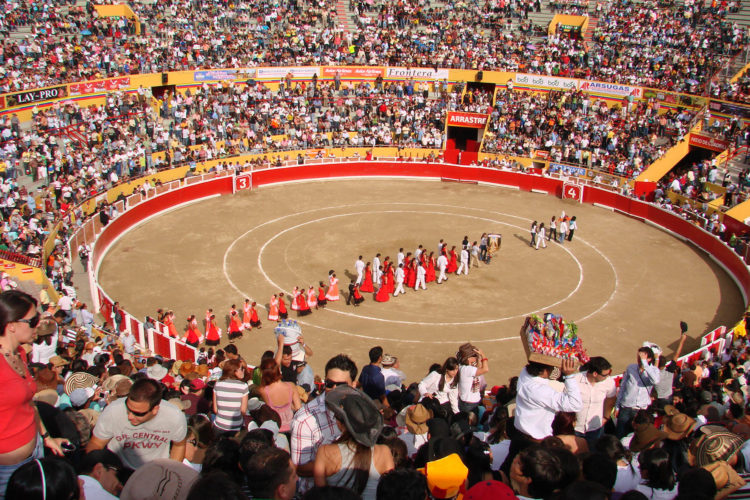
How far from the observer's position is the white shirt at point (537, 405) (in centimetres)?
755

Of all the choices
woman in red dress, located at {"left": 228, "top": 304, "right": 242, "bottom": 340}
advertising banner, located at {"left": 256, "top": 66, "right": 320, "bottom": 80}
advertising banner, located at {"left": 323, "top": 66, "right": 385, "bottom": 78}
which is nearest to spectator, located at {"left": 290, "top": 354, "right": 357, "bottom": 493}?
woman in red dress, located at {"left": 228, "top": 304, "right": 242, "bottom": 340}

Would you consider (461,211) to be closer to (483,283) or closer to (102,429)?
(483,283)

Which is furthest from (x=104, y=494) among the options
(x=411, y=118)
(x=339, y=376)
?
(x=411, y=118)

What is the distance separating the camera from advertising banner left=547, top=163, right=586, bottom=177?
38494 millimetres

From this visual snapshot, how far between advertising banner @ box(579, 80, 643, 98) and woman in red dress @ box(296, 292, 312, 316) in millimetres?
30342

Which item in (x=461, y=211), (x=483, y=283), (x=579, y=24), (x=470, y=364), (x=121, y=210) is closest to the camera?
(x=470, y=364)

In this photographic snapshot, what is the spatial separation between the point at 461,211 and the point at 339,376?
26861mm

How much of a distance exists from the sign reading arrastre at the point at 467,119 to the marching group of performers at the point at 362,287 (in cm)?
Result: 1904

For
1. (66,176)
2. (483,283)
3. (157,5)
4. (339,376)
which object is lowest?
(483,283)

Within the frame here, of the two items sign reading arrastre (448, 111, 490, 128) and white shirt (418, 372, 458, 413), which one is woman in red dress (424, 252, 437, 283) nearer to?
white shirt (418, 372, 458, 413)

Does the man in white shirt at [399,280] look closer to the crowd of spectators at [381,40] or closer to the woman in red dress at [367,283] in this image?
the woman in red dress at [367,283]

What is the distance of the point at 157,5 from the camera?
47562mm

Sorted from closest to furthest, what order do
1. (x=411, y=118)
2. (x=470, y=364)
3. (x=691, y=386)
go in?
(x=470, y=364) < (x=691, y=386) < (x=411, y=118)

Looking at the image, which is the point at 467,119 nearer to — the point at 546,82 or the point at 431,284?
the point at 546,82
